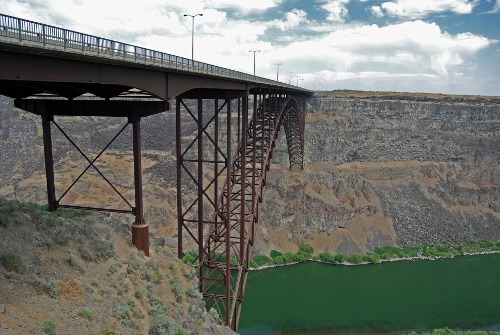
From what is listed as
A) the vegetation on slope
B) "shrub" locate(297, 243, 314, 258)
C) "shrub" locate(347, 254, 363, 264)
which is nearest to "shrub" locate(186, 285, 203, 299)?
the vegetation on slope

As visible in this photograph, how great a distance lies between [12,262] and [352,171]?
49.8 m

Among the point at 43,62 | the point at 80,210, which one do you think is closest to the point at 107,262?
the point at 80,210

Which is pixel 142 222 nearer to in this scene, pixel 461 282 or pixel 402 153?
pixel 461 282

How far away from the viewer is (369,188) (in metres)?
53.9

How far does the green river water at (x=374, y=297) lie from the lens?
31.0 meters

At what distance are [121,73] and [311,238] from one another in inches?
1601

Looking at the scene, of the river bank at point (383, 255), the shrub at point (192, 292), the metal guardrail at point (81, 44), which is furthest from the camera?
the river bank at point (383, 255)

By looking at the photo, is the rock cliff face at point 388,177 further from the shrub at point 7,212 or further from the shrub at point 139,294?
the shrub at point 7,212

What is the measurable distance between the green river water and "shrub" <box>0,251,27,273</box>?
71.2 ft

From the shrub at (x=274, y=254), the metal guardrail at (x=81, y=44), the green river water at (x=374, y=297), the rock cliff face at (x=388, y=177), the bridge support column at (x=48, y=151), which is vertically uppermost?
the metal guardrail at (x=81, y=44)

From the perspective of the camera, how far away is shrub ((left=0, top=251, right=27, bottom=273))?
9625 mm

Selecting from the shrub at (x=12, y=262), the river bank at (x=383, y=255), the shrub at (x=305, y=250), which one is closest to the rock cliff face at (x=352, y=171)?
the shrub at (x=305, y=250)

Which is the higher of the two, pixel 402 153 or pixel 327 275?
pixel 402 153

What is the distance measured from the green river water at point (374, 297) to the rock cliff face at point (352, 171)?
17.1 ft
